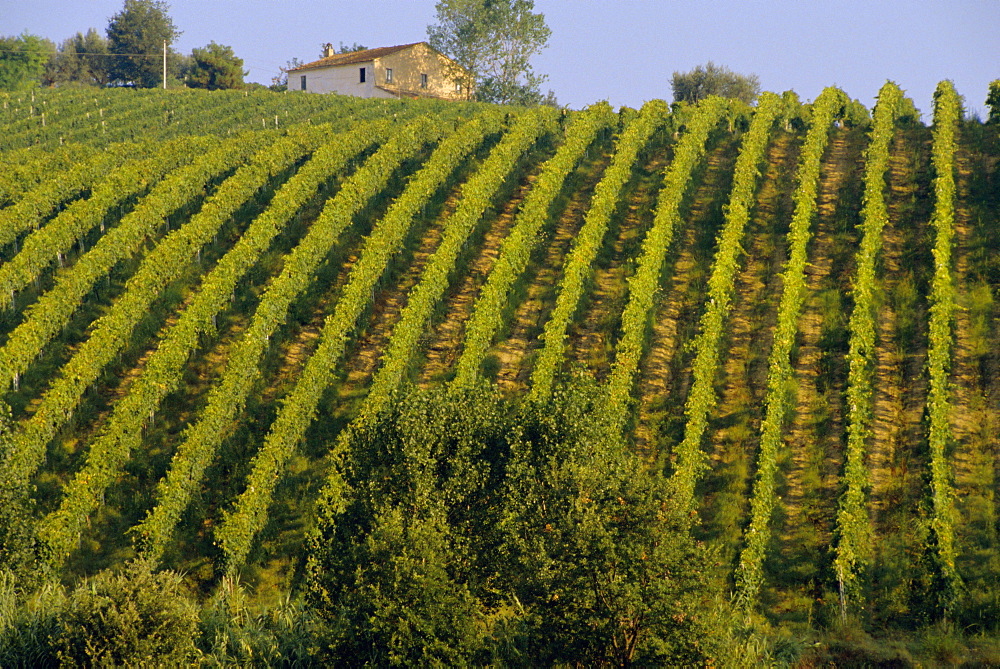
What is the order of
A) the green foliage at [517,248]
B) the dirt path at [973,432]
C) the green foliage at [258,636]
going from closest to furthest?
the green foliage at [258,636], the dirt path at [973,432], the green foliage at [517,248]

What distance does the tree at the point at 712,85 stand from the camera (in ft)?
293

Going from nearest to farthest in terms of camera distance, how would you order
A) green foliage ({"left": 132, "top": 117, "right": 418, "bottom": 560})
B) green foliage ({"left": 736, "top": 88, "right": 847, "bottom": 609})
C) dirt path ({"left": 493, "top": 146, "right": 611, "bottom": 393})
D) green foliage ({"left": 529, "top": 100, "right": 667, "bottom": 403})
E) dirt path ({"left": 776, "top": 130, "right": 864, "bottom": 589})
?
green foliage ({"left": 736, "top": 88, "right": 847, "bottom": 609})
dirt path ({"left": 776, "top": 130, "right": 864, "bottom": 589})
green foliage ({"left": 132, "top": 117, "right": 418, "bottom": 560})
green foliage ({"left": 529, "top": 100, "right": 667, "bottom": 403})
dirt path ({"left": 493, "top": 146, "right": 611, "bottom": 393})

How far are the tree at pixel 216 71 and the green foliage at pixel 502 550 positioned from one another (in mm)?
85680

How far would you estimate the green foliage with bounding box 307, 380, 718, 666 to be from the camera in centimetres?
2041

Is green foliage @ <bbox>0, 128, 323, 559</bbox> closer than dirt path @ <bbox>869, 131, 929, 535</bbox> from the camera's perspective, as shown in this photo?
No

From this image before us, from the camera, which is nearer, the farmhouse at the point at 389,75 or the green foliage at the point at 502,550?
the green foliage at the point at 502,550

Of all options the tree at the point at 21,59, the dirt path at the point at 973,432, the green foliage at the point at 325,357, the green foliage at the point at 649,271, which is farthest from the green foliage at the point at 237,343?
the tree at the point at 21,59

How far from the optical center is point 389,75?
298 feet

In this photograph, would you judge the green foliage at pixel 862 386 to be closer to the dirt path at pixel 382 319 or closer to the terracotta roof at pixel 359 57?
the dirt path at pixel 382 319

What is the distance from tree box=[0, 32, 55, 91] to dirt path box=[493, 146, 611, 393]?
238ft

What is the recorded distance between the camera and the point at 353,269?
133ft

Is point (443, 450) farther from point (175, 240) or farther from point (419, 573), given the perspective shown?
point (175, 240)

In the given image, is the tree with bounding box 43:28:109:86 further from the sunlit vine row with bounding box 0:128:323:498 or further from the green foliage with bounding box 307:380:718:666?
the green foliage with bounding box 307:380:718:666

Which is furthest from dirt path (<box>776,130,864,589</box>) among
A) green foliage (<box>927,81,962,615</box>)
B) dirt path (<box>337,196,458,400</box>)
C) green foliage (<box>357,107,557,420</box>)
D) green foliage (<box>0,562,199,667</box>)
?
green foliage (<box>0,562,199,667</box>)
